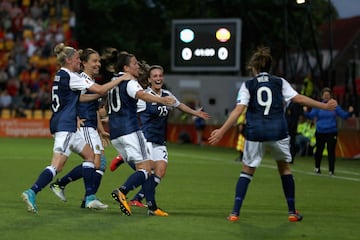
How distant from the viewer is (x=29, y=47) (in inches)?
1951

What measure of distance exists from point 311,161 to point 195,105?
1688 cm

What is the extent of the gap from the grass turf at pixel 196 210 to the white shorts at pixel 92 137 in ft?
2.78

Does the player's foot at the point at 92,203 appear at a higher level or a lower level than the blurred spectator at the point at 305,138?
higher

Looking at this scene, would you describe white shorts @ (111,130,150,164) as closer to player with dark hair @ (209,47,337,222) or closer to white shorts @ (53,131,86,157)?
white shorts @ (53,131,86,157)

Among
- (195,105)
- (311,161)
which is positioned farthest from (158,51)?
(311,161)

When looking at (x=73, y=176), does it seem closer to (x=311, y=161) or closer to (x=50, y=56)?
(x=311, y=161)

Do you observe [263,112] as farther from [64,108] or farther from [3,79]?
[3,79]

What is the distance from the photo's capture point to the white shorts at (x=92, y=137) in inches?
574

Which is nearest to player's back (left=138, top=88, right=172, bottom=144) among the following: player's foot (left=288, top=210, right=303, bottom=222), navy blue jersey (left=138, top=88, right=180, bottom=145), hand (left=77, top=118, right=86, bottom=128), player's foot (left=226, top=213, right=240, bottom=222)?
navy blue jersey (left=138, top=88, right=180, bottom=145)

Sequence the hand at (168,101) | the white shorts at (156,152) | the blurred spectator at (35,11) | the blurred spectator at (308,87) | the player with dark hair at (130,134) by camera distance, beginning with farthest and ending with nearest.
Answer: the blurred spectator at (35,11)
the blurred spectator at (308,87)
the white shorts at (156,152)
the player with dark hair at (130,134)
the hand at (168,101)

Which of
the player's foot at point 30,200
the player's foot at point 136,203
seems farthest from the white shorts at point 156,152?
the player's foot at point 30,200

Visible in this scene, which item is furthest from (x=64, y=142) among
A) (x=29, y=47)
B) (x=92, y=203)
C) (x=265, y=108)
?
(x=29, y=47)

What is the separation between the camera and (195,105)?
47250mm

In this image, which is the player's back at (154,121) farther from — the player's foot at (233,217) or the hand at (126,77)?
the player's foot at (233,217)
